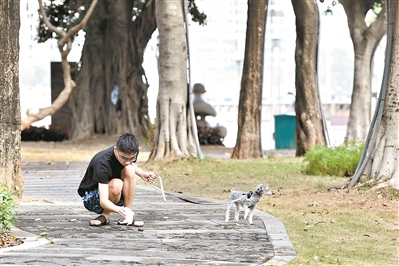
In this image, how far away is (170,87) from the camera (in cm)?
1733

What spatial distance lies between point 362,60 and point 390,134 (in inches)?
594

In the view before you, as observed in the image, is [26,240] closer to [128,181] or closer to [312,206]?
[128,181]

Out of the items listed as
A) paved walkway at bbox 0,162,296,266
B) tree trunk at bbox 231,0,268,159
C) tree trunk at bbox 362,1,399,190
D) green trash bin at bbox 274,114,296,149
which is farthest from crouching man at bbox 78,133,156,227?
green trash bin at bbox 274,114,296,149

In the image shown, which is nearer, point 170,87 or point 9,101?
point 9,101

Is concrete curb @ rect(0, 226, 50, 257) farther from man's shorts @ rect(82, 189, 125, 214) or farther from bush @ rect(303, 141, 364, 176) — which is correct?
bush @ rect(303, 141, 364, 176)

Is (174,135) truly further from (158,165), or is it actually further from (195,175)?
(195,175)

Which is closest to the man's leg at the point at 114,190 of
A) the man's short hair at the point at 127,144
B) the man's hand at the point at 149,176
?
the man's hand at the point at 149,176

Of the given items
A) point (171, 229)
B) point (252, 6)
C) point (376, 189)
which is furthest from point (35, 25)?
point (171, 229)

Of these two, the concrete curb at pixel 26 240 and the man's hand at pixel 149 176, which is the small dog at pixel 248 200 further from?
the concrete curb at pixel 26 240

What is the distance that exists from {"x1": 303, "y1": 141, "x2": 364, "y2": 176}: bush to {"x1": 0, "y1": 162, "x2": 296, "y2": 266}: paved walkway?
179 inches

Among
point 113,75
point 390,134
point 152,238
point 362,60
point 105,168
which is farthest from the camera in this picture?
point 113,75

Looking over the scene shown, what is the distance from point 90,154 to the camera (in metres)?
21.6

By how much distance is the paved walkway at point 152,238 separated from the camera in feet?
21.2

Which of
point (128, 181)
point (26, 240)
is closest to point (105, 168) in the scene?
point (128, 181)
